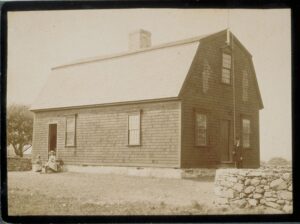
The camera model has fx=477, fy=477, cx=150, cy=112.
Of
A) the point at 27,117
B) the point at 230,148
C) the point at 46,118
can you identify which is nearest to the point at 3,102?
the point at 27,117

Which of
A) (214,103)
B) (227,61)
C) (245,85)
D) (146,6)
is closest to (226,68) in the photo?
(227,61)

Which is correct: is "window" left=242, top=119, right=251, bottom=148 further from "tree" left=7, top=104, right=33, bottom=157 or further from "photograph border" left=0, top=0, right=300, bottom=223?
"tree" left=7, top=104, right=33, bottom=157

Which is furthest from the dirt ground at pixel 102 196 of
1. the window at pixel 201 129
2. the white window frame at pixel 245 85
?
the white window frame at pixel 245 85

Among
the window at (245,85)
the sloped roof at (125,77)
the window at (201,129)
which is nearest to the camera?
the window at (245,85)

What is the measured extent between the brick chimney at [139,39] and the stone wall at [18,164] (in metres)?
2.93

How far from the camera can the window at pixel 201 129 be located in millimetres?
9133

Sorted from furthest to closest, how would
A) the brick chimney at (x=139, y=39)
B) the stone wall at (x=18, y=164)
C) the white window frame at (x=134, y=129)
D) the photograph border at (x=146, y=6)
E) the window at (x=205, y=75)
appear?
the white window frame at (x=134, y=129) < the window at (x=205, y=75) < the brick chimney at (x=139, y=39) < the stone wall at (x=18, y=164) < the photograph border at (x=146, y=6)

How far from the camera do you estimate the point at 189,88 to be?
9648 mm

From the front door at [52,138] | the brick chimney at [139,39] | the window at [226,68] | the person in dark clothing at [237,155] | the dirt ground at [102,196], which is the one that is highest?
the brick chimney at [139,39]

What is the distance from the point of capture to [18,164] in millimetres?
8305

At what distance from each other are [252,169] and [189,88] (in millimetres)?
2182

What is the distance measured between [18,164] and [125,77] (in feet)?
8.83

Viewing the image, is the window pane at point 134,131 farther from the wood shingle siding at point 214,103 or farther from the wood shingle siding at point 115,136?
the wood shingle siding at point 214,103

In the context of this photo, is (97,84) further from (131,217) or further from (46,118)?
(131,217)
